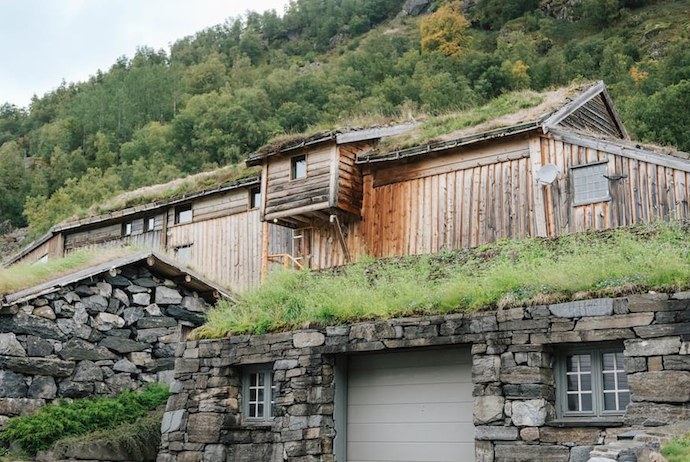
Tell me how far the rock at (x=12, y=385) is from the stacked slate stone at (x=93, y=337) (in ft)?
0.05

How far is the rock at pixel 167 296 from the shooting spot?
15.2m

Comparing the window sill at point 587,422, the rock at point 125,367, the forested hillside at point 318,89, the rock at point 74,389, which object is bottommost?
the window sill at point 587,422

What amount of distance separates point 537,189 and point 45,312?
1000 centimetres

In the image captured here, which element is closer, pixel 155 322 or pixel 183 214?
pixel 155 322

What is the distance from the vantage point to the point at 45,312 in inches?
530

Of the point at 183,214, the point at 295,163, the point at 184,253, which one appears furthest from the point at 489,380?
the point at 183,214

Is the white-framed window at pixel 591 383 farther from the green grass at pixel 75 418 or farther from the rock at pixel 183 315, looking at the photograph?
the rock at pixel 183 315

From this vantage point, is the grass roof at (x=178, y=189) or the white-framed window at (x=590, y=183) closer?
the white-framed window at (x=590, y=183)

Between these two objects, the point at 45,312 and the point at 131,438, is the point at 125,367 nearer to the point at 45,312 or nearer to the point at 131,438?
the point at 45,312

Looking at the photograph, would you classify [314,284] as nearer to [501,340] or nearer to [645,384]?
[501,340]

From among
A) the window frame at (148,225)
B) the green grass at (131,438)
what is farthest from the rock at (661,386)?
the window frame at (148,225)

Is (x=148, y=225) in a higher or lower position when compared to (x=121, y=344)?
higher

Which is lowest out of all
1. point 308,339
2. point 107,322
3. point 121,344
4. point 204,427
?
point 204,427

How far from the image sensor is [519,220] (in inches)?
669
